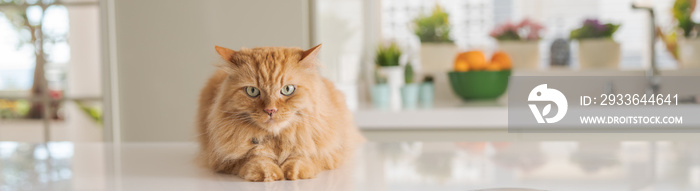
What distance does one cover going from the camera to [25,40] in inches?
110

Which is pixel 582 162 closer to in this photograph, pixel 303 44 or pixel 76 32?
pixel 303 44

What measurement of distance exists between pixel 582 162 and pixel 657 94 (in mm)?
1928

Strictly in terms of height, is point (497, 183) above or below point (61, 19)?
below

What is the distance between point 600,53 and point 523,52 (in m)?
0.35

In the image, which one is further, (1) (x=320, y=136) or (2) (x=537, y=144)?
(2) (x=537, y=144)

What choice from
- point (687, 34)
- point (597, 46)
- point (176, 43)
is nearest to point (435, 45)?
point (597, 46)

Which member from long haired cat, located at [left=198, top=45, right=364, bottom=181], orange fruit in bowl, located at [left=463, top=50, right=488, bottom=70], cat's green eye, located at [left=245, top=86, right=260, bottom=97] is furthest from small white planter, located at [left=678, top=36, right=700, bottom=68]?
cat's green eye, located at [left=245, top=86, right=260, bottom=97]

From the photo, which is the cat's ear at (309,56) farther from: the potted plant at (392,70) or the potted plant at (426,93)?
the potted plant at (426,93)

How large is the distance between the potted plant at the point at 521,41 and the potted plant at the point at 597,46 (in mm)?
198

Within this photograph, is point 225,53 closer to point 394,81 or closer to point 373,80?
point 394,81

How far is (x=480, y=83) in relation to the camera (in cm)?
271

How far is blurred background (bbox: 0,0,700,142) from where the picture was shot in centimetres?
213

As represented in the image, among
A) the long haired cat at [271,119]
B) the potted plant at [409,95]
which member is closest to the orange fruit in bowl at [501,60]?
the potted plant at [409,95]

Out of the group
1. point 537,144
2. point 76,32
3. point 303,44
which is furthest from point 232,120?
point 76,32
